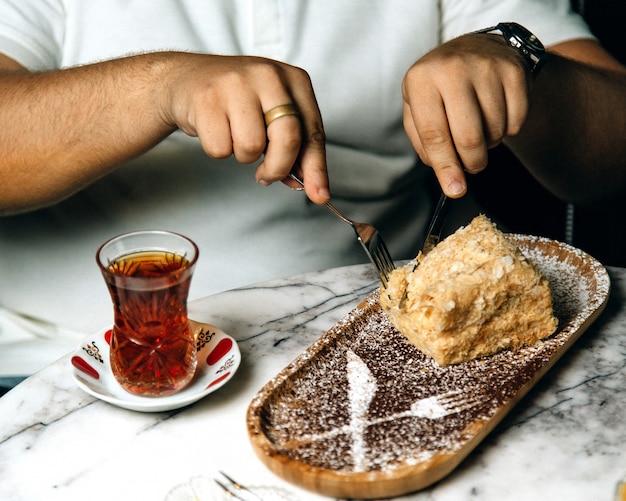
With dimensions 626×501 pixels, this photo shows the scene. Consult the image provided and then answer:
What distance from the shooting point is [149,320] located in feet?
3.01

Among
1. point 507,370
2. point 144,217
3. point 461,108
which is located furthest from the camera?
point 144,217

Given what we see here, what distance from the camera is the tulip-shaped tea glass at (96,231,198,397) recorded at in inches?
35.3

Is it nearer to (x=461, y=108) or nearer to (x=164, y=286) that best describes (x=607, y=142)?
(x=461, y=108)

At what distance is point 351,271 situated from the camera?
1314 mm

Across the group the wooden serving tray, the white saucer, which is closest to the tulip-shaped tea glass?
the white saucer

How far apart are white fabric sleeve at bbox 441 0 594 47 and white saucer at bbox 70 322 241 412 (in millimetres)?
951

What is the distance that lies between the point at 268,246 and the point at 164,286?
0.57 metres

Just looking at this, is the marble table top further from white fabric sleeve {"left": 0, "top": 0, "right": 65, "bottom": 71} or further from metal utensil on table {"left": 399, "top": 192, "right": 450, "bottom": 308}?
white fabric sleeve {"left": 0, "top": 0, "right": 65, "bottom": 71}

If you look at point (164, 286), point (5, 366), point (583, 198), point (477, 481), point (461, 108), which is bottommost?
point (5, 366)

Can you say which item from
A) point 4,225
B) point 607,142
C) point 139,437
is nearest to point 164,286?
point 139,437

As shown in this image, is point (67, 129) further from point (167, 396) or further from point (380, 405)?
point (380, 405)

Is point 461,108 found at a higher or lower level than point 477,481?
higher

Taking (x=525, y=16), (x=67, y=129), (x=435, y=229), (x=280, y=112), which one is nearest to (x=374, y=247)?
(x=435, y=229)

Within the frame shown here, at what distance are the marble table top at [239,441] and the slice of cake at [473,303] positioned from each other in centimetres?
9
